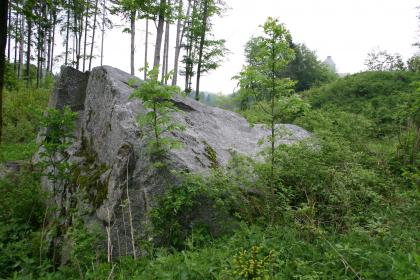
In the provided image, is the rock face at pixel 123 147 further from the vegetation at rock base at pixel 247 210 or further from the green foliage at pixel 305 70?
the green foliage at pixel 305 70

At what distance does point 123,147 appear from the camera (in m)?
4.47

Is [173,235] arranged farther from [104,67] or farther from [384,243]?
[104,67]

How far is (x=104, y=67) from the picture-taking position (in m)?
5.94

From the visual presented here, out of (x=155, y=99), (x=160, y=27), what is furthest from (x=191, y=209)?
(x=160, y=27)

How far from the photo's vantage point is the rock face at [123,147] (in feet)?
13.4

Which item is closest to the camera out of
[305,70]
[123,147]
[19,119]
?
[123,147]

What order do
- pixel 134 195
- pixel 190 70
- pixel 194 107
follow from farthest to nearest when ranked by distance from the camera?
1. pixel 190 70
2. pixel 194 107
3. pixel 134 195

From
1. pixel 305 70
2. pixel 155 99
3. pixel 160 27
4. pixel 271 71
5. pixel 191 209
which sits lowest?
pixel 191 209

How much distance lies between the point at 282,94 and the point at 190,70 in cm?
1628


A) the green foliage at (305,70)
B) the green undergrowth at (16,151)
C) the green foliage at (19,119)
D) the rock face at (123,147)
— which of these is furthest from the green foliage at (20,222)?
the green foliage at (305,70)

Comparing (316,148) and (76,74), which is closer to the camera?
(316,148)

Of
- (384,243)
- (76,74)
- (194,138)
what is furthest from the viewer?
(76,74)

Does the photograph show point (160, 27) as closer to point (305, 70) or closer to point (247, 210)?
point (247, 210)

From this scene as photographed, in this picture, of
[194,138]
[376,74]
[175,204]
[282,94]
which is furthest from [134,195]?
[376,74]
